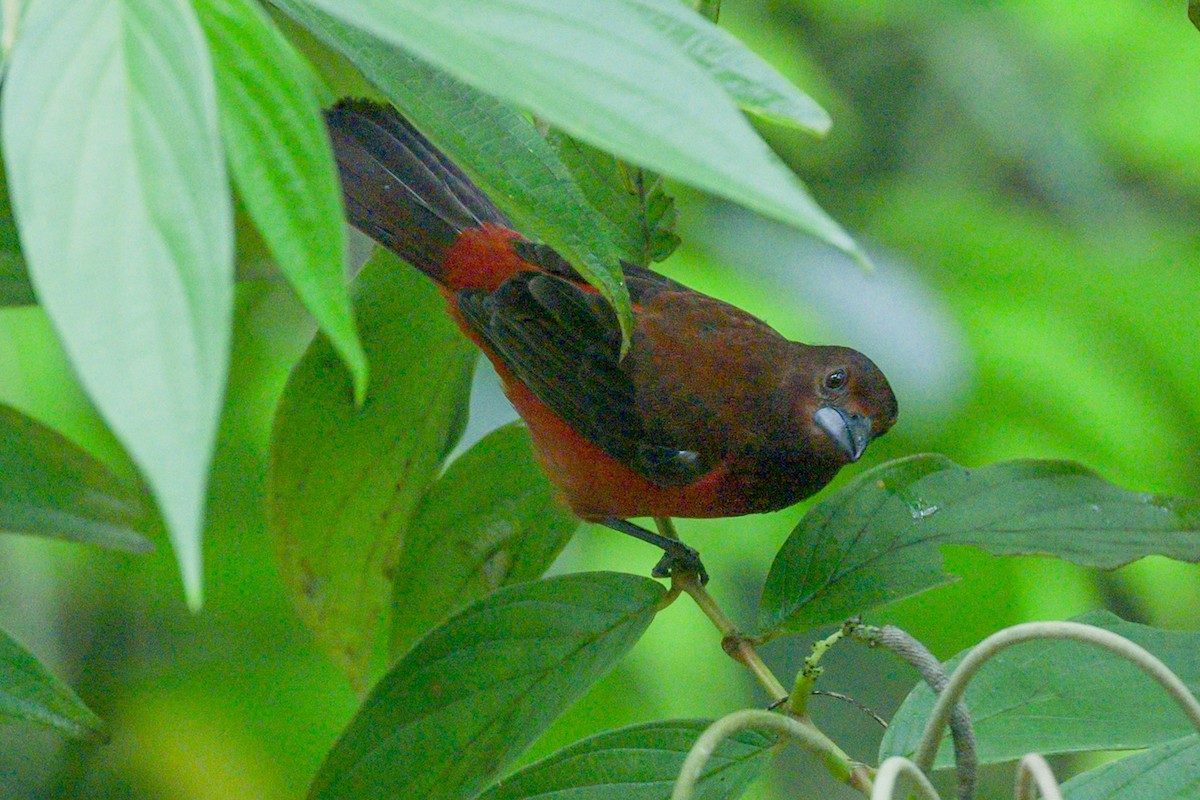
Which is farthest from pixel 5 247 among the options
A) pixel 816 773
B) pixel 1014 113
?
pixel 816 773

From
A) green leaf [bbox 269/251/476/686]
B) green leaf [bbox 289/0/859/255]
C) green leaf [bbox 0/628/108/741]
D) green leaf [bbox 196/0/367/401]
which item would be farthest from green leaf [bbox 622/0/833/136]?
green leaf [bbox 269/251/476/686]

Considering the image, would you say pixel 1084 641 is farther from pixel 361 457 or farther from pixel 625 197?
pixel 361 457

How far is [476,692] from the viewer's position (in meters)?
1.48

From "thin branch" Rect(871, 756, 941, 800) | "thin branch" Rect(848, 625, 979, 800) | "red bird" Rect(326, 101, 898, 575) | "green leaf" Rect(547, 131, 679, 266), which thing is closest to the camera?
"thin branch" Rect(871, 756, 941, 800)

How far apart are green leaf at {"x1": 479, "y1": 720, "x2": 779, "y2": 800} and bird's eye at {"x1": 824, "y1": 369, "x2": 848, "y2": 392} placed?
1.16 meters

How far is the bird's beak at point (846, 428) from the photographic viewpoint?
7.88 feet

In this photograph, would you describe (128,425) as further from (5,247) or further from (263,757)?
(263,757)

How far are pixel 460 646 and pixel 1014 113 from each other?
340 cm

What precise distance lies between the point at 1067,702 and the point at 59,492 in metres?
1.27

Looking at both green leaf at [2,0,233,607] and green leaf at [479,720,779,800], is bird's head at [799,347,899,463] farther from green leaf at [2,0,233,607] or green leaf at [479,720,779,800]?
green leaf at [2,0,233,607]

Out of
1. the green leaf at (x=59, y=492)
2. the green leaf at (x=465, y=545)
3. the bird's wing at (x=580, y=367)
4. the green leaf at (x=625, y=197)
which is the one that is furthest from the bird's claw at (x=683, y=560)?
the green leaf at (x=59, y=492)

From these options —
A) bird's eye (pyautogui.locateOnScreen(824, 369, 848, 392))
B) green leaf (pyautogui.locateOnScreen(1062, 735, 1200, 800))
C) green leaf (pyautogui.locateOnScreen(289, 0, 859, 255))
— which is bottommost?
green leaf (pyautogui.locateOnScreen(1062, 735, 1200, 800))

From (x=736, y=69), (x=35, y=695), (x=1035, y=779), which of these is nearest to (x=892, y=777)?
(x=1035, y=779)

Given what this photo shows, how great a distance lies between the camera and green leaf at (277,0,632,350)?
3.42 feet
